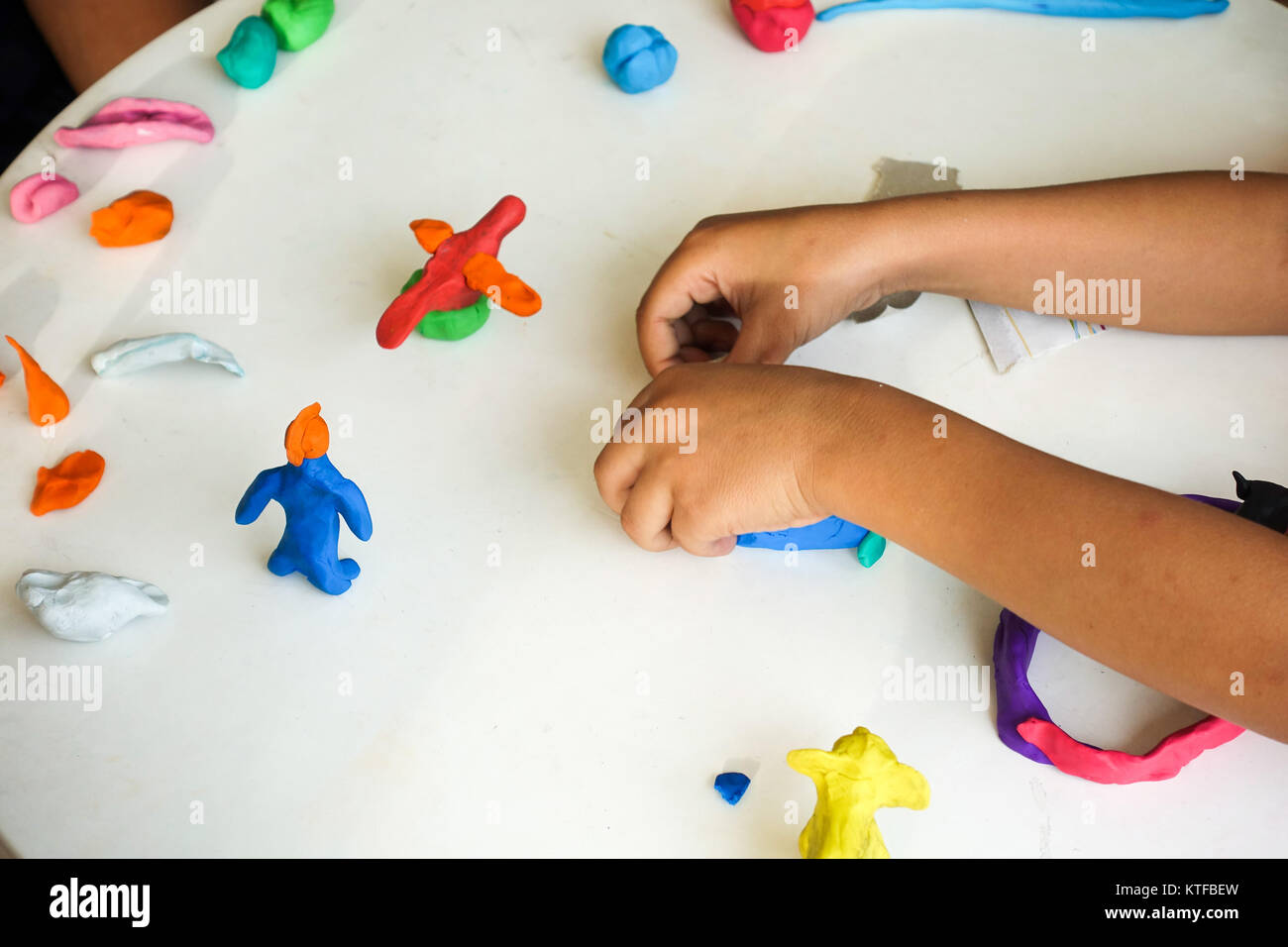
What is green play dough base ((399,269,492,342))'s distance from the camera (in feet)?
2.68

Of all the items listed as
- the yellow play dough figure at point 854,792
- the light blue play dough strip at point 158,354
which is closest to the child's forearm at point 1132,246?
the yellow play dough figure at point 854,792

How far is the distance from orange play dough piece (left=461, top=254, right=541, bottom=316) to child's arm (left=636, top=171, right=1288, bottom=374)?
87mm

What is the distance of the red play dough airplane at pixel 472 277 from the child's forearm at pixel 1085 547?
0.27 metres

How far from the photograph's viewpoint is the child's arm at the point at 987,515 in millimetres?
612

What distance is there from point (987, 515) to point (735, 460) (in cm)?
16

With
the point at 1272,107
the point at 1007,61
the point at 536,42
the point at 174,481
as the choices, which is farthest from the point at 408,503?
the point at 1272,107

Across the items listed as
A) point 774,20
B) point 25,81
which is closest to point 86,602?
point 774,20

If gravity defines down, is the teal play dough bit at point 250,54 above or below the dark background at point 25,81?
below

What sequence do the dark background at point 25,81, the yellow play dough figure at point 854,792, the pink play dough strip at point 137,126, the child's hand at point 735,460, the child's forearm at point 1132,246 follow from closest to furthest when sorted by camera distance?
the yellow play dough figure at point 854,792 → the child's hand at point 735,460 → the child's forearm at point 1132,246 → the pink play dough strip at point 137,126 → the dark background at point 25,81

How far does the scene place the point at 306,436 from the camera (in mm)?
682

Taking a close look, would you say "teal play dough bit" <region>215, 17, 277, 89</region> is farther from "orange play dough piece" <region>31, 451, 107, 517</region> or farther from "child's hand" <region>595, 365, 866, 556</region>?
"child's hand" <region>595, 365, 866, 556</region>

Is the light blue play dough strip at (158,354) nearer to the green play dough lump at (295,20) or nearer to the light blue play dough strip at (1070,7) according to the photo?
the green play dough lump at (295,20)

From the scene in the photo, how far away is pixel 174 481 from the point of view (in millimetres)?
764

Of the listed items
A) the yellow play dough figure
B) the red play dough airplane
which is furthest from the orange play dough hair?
the yellow play dough figure
